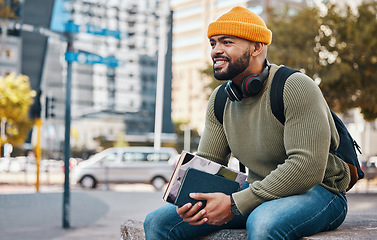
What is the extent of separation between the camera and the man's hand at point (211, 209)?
2248mm

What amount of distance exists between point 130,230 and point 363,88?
15.7m

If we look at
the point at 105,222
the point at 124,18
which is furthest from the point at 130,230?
the point at 124,18

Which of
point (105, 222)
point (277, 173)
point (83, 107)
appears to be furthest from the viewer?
point (83, 107)

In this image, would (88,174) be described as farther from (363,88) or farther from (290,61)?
(363,88)

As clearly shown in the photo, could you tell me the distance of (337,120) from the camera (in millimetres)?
2424

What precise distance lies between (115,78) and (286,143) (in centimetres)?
8485

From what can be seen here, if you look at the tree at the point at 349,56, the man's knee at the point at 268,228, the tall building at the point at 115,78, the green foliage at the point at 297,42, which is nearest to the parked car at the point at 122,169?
the green foliage at the point at 297,42

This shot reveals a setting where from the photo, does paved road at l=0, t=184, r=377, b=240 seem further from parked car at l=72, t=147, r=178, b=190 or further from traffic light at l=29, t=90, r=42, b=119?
parked car at l=72, t=147, r=178, b=190

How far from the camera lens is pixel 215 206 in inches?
88.6

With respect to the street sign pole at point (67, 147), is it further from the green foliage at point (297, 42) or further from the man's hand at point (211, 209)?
the green foliage at point (297, 42)

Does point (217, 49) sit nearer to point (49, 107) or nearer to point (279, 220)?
point (279, 220)

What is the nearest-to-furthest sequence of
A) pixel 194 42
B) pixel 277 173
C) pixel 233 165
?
1. pixel 277 173
2. pixel 233 165
3. pixel 194 42

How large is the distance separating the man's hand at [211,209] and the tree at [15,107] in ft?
98.6

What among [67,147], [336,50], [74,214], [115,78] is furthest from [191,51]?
[67,147]
